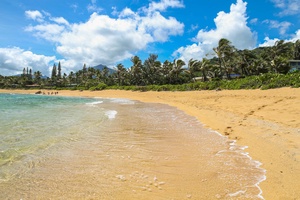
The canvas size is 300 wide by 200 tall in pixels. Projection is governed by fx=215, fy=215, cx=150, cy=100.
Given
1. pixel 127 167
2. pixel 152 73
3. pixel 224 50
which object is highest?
pixel 224 50

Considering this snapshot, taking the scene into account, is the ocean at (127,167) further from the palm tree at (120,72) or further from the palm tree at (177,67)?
the palm tree at (120,72)

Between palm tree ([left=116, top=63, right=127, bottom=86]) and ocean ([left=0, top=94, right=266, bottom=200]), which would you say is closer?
ocean ([left=0, top=94, right=266, bottom=200])

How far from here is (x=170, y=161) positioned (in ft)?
18.6

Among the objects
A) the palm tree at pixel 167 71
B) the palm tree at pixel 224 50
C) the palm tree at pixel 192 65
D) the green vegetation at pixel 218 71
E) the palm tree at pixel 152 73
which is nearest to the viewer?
the green vegetation at pixel 218 71

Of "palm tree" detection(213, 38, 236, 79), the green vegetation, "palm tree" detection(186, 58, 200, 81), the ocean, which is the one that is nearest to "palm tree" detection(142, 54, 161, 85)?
the green vegetation

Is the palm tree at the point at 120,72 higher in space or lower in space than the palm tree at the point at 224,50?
lower

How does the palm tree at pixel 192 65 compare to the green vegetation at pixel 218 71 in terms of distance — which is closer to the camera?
the green vegetation at pixel 218 71

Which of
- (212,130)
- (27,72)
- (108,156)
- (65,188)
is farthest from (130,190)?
(27,72)

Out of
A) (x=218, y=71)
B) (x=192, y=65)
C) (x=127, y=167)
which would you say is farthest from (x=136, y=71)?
(x=127, y=167)

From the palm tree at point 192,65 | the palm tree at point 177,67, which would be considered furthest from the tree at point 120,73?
the palm tree at point 192,65

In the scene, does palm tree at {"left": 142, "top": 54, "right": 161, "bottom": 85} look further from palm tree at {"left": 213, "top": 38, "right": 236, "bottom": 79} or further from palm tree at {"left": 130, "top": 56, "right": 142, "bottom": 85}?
palm tree at {"left": 213, "top": 38, "right": 236, "bottom": 79}

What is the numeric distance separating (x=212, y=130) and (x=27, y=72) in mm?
141132

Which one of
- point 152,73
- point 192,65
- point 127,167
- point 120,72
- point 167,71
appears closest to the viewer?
point 127,167

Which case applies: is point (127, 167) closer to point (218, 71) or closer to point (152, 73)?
point (218, 71)
